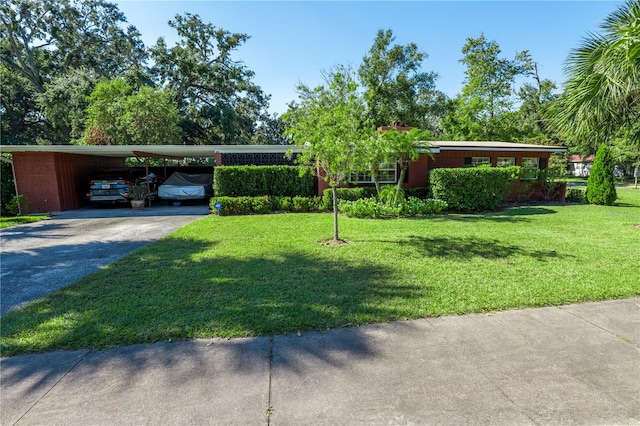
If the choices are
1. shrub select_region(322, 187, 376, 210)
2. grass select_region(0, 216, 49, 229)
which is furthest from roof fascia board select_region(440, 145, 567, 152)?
grass select_region(0, 216, 49, 229)

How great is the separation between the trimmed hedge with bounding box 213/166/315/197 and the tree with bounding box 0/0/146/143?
56.3 feet

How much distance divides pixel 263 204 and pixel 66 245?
553cm

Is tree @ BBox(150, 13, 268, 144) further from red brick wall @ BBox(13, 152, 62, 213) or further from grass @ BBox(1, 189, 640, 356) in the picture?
grass @ BBox(1, 189, 640, 356)

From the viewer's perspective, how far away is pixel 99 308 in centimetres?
368

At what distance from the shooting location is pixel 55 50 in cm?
2545

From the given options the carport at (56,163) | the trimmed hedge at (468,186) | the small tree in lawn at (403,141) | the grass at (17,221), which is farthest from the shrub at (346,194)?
the grass at (17,221)

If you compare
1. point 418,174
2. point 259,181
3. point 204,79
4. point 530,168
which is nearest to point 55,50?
point 204,79

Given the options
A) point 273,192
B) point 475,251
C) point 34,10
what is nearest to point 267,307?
point 475,251

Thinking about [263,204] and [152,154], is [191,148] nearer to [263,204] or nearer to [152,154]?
[152,154]

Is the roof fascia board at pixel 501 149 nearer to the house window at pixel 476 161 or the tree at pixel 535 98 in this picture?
the house window at pixel 476 161

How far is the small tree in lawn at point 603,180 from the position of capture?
471 inches

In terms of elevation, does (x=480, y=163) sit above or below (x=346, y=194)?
above

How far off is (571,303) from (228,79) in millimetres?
26695

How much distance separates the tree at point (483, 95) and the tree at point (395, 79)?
277 centimetres
